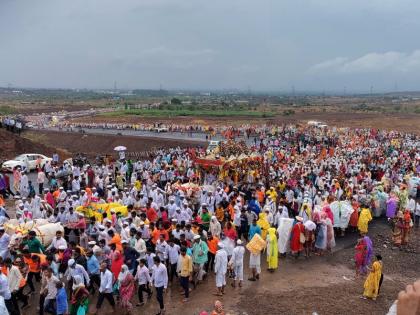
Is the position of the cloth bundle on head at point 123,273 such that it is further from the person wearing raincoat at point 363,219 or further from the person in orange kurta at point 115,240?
the person wearing raincoat at point 363,219

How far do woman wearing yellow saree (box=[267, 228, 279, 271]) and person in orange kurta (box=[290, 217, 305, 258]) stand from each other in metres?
1.08

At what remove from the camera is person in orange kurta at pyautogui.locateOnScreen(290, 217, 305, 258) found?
470 inches

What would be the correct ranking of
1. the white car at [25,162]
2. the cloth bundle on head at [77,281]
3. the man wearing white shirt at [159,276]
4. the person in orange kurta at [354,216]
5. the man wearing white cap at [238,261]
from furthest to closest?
the white car at [25,162]
the person in orange kurta at [354,216]
the man wearing white cap at [238,261]
the man wearing white shirt at [159,276]
the cloth bundle on head at [77,281]

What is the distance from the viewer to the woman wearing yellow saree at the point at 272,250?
10852 millimetres

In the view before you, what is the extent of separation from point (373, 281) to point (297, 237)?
8.24 feet

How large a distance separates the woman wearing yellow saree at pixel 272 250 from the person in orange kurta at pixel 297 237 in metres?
1.08

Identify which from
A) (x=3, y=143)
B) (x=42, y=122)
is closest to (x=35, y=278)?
(x=3, y=143)

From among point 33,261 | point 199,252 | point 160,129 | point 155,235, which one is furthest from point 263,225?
point 160,129

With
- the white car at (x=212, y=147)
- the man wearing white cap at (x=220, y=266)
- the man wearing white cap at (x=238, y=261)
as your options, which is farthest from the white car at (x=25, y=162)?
the man wearing white cap at (x=220, y=266)

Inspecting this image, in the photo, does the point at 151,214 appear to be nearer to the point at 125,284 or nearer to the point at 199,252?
the point at 199,252

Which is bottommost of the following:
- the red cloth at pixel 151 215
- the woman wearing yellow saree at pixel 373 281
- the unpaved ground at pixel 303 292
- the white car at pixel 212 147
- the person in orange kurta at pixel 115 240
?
the unpaved ground at pixel 303 292

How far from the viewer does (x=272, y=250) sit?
1092 cm

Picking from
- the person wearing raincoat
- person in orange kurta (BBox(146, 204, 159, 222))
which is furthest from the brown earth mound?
the person wearing raincoat

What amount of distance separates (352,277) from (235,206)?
3598 millimetres
